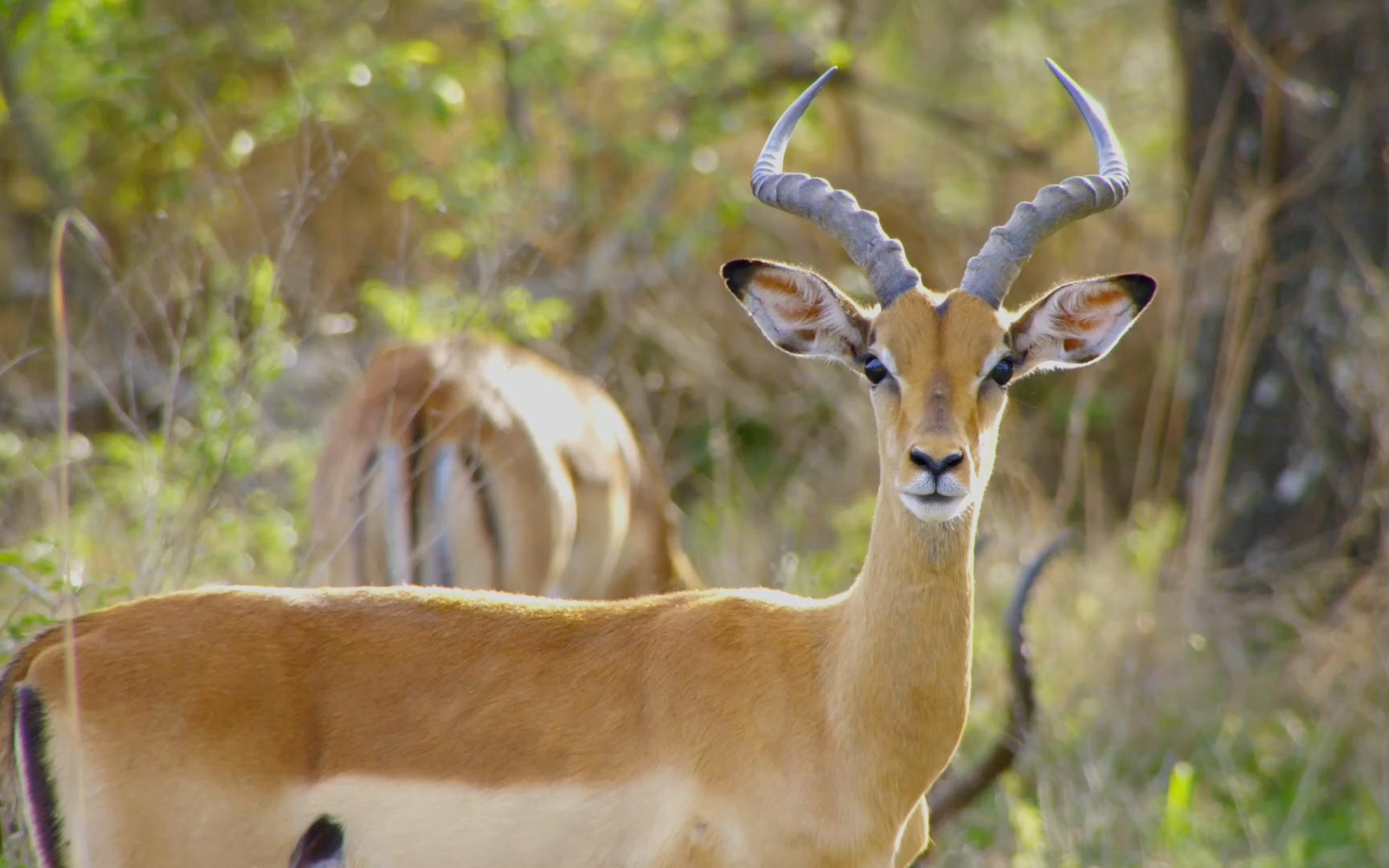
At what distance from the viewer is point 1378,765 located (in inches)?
279

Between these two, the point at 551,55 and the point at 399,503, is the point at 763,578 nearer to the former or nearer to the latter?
the point at 399,503

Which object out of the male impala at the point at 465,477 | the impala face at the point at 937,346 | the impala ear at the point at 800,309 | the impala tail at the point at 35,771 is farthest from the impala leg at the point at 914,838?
the male impala at the point at 465,477

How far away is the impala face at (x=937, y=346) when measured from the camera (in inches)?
158

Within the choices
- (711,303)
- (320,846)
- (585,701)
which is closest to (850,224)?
(585,701)

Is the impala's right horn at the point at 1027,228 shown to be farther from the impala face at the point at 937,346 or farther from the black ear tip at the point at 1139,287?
the black ear tip at the point at 1139,287

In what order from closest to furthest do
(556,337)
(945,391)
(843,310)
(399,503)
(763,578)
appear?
(945,391) → (843,310) → (399,503) → (763,578) → (556,337)

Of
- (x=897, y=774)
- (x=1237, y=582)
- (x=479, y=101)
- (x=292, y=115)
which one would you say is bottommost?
(x=1237, y=582)

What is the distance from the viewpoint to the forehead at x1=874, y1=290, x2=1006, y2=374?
4.26 meters

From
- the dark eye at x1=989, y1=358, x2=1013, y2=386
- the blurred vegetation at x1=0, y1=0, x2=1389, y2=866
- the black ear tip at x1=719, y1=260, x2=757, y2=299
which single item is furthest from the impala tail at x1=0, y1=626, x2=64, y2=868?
the dark eye at x1=989, y1=358, x2=1013, y2=386

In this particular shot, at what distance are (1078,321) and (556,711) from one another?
1728 mm

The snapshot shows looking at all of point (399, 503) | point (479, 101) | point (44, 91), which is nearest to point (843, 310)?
point (399, 503)

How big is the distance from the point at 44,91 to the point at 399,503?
8.21ft

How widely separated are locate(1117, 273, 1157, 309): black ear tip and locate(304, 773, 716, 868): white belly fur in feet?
5.67

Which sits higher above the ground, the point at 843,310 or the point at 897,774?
the point at 843,310
